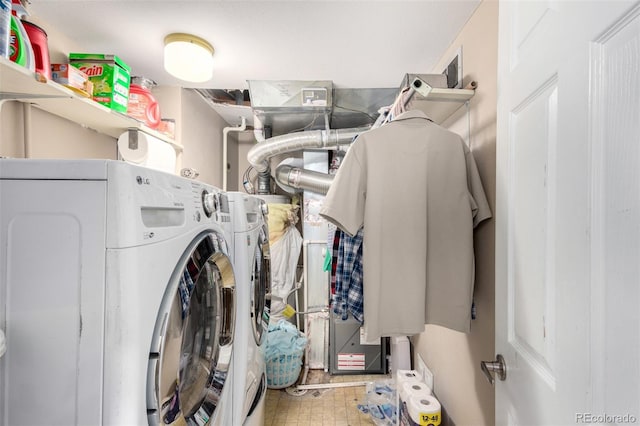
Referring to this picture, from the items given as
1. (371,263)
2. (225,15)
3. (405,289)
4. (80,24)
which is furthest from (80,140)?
(405,289)

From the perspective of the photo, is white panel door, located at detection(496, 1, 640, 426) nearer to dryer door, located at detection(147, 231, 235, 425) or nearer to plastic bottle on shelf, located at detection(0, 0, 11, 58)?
dryer door, located at detection(147, 231, 235, 425)

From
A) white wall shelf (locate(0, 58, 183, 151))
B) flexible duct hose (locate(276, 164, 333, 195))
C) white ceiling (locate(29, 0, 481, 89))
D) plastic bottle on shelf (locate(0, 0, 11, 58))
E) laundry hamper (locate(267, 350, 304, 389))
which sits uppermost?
white ceiling (locate(29, 0, 481, 89))

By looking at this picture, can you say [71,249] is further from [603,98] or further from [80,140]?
[80,140]

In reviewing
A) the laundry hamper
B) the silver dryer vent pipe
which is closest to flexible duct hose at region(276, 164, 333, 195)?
the silver dryer vent pipe

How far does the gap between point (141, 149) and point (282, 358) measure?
177 cm

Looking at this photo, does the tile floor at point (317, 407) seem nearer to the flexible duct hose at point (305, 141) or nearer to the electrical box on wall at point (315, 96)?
the flexible duct hose at point (305, 141)

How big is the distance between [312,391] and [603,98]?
2416 millimetres

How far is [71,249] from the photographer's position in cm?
53

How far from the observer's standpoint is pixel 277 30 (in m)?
1.46

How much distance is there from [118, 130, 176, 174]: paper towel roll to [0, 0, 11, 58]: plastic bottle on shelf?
2.29ft

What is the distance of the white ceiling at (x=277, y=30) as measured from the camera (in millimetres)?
1281

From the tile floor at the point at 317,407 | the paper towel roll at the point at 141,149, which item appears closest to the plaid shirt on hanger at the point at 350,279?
the tile floor at the point at 317,407

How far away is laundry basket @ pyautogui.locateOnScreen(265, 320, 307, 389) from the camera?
2119 millimetres

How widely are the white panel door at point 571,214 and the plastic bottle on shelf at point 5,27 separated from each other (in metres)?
1.48
